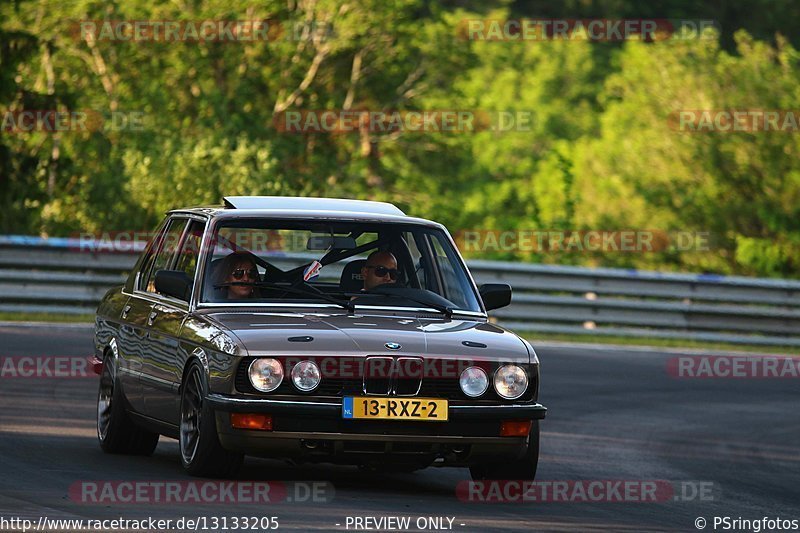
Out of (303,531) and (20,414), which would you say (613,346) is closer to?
(20,414)

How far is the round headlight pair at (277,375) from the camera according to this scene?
30.4 feet

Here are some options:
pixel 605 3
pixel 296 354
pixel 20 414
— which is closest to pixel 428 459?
pixel 296 354

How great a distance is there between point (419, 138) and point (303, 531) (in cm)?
3847

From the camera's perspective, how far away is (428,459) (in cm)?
947

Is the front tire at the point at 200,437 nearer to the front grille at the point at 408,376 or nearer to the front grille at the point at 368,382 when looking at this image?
the front grille at the point at 368,382

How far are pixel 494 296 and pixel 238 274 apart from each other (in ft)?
5.09
